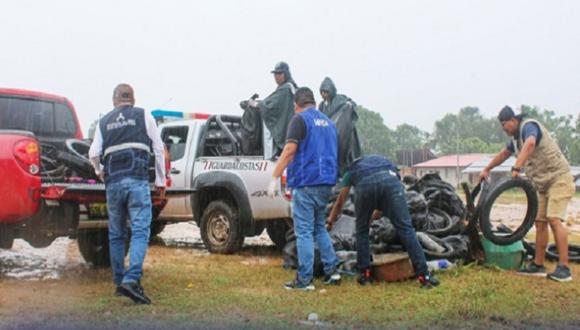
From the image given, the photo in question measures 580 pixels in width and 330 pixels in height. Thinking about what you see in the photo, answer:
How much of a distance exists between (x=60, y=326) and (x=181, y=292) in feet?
4.88

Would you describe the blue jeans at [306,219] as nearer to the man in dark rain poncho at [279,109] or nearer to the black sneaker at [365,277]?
the black sneaker at [365,277]

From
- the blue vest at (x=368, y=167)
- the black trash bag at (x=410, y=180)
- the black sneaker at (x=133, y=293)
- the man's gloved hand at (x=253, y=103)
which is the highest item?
the man's gloved hand at (x=253, y=103)

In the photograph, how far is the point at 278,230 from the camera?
9422 millimetres

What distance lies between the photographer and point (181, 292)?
6.04 m

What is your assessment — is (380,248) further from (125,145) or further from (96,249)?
(96,249)

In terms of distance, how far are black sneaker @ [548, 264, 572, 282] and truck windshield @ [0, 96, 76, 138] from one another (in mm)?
5681

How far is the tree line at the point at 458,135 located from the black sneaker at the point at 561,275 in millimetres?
46186

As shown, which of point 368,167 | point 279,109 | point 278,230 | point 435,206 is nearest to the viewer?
point 368,167

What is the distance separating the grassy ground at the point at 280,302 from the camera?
16.0 ft

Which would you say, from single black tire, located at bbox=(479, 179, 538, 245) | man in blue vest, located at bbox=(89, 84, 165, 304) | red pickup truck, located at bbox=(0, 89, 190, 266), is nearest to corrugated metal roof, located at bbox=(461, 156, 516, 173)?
single black tire, located at bbox=(479, 179, 538, 245)

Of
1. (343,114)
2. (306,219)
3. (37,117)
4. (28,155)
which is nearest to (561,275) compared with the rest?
(306,219)

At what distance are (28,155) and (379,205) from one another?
3230 millimetres

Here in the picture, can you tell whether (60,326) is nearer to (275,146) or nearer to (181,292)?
(181,292)

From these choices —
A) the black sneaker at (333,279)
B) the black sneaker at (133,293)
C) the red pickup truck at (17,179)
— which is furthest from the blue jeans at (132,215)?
the black sneaker at (333,279)
